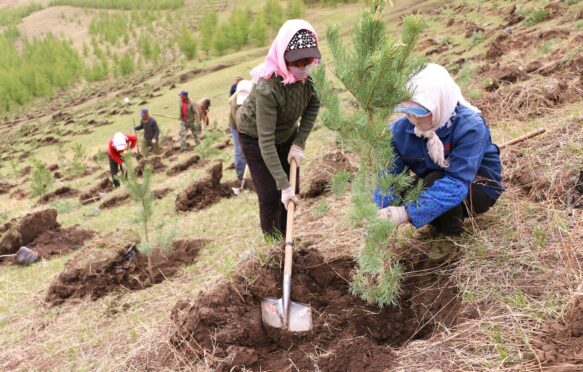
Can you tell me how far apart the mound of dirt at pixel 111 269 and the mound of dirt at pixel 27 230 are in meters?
2.54

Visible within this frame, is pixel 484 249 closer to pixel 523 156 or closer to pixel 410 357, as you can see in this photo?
pixel 410 357

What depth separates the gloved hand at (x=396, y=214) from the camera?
243cm

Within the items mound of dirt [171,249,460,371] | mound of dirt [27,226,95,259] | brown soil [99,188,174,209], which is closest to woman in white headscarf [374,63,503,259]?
mound of dirt [171,249,460,371]

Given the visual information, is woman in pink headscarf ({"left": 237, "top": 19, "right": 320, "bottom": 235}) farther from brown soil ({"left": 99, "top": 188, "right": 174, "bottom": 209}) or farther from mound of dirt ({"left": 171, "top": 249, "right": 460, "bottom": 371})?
brown soil ({"left": 99, "top": 188, "right": 174, "bottom": 209})

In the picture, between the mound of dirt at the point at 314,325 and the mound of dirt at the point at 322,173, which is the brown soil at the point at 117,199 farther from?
the mound of dirt at the point at 314,325

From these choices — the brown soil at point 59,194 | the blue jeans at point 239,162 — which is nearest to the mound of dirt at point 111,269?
the blue jeans at point 239,162

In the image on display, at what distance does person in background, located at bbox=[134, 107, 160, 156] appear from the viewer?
459 inches

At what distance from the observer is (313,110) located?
343 centimetres

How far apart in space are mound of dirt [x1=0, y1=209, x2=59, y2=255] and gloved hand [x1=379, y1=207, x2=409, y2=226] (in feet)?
19.6

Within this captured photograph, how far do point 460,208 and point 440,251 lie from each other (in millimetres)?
281

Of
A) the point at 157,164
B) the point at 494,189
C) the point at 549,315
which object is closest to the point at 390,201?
the point at 494,189

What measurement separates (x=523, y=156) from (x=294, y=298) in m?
2.28

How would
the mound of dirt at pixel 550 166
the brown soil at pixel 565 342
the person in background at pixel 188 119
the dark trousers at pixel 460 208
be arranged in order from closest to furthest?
the brown soil at pixel 565 342, the dark trousers at pixel 460 208, the mound of dirt at pixel 550 166, the person in background at pixel 188 119

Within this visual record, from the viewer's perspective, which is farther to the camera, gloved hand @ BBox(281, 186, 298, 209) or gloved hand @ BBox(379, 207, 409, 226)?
gloved hand @ BBox(281, 186, 298, 209)
